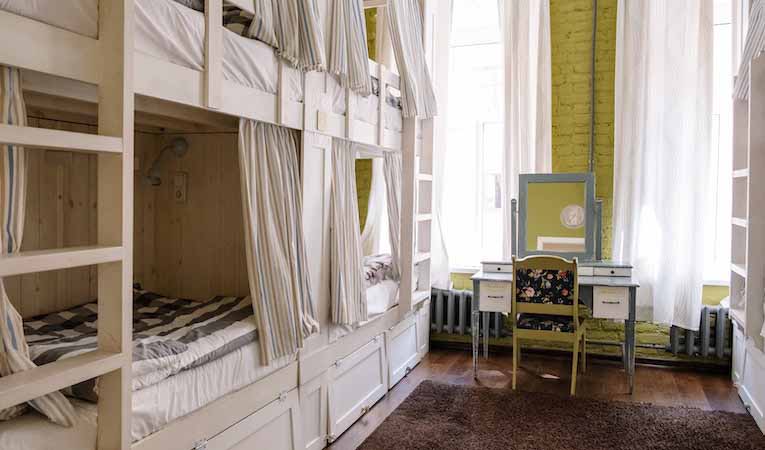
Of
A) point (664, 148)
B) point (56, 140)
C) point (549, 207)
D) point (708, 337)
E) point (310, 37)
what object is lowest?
point (708, 337)

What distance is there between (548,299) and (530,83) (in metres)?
1.79

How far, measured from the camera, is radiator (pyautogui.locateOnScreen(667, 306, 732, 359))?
443 centimetres

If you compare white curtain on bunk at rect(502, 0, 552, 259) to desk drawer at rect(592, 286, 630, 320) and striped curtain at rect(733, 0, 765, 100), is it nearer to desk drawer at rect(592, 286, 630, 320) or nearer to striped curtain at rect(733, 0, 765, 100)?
desk drawer at rect(592, 286, 630, 320)

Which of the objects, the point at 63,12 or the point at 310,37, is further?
the point at 310,37

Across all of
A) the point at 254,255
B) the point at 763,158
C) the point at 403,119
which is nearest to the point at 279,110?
the point at 254,255

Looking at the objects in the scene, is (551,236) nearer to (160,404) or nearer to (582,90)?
(582,90)

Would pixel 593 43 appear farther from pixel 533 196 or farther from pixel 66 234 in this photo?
pixel 66 234

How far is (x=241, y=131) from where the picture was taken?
2.51 metres

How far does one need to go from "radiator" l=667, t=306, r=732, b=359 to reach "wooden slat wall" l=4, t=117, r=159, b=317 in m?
4.04

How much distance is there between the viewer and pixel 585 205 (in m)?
4.44

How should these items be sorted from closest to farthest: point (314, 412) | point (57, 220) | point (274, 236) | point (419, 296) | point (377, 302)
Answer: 1. point (274, 236)
2. point (57, 220)
3. point (314, 412)
4. point (377, 302)
5. point (419, 296)

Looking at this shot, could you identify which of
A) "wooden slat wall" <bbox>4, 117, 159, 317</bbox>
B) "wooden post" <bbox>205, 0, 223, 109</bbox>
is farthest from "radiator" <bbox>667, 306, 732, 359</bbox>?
"wooden slat wall" <bbox>4, 117, 159, 317</bbox>

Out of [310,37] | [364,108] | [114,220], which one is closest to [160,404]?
[114,220]

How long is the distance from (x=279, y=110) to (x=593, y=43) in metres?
3.10
